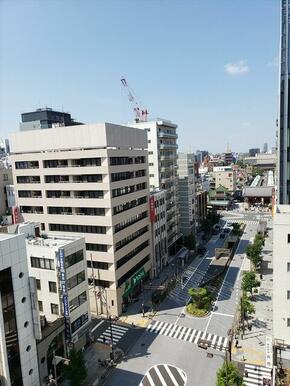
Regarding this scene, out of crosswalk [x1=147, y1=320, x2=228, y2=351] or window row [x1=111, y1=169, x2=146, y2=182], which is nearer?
crosswalk [x1=147, y1=320, x2=228, y2=351]

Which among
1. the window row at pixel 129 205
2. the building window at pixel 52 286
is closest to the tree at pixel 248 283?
the window row at pixel 129 205

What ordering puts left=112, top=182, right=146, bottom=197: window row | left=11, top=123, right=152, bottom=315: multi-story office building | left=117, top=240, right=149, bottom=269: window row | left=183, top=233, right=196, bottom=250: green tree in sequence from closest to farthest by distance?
left=11, top=123, right=152, bottom=315: multi-story office building → left=112, top=182, right=146, bottom=197: window row → left=117, top=240, right=149, bottom=269: window row → left=183, top=233, right=196, bottom=250: green tree

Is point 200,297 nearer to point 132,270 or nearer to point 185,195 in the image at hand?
point 132,270

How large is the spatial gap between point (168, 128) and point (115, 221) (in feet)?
145

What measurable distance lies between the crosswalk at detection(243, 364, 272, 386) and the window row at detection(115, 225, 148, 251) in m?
28.5

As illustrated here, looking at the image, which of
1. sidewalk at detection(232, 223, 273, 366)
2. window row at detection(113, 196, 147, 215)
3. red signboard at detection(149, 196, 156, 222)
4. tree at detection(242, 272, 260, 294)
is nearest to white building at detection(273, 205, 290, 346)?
sidewalk at detection(232, 223, 273, 366)

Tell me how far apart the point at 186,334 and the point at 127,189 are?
93.9 ft

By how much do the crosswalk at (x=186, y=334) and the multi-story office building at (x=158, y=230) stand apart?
21649 millimetres

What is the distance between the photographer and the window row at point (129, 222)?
59997mm

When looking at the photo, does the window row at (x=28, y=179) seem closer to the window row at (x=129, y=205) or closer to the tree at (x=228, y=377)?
the window row at (x=129, y=205)

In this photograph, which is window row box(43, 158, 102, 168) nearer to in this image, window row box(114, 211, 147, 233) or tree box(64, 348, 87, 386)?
window row box(114, 211, 147, 233)

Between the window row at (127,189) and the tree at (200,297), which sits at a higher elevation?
the window row at (127,189)

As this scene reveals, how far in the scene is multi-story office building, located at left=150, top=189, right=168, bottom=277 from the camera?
7525 cm

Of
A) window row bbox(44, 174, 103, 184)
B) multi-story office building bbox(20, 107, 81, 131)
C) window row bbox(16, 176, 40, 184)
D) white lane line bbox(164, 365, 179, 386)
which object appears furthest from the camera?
multi-story office building bbox(20, 107, 81, 131)
